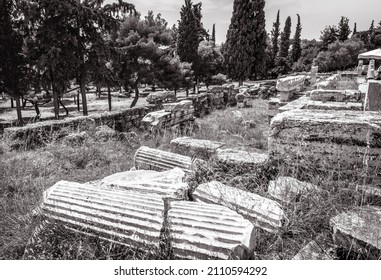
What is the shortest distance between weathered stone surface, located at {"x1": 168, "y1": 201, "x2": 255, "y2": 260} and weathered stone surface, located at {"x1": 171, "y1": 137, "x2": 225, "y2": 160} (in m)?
1.96

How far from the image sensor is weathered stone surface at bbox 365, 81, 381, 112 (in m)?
4.50

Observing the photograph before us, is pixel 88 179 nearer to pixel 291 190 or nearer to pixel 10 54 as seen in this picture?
pixel 291 190

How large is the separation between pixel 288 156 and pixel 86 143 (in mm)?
4073

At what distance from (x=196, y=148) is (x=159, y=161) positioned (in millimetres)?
791

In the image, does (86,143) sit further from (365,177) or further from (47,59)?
(47,59)

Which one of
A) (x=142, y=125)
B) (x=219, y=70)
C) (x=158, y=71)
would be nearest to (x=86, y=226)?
(x=142, y=125)

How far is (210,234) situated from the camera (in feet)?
6.49

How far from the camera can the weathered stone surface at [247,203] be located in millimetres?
2230

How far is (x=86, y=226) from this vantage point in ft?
7.27

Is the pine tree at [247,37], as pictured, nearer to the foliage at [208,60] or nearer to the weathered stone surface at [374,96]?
the foliage at [208,60]

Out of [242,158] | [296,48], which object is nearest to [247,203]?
[242,158]

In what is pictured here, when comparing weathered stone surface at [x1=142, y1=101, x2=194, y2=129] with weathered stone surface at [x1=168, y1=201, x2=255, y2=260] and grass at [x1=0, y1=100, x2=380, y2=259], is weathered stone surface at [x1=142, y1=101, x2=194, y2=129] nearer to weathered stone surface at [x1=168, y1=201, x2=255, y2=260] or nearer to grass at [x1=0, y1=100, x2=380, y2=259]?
grass at [x1=0, y1=100, x2=380, y2=259]

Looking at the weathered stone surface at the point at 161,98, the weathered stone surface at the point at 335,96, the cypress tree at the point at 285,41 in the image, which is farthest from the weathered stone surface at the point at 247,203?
the cypress tree at the point at 285,41

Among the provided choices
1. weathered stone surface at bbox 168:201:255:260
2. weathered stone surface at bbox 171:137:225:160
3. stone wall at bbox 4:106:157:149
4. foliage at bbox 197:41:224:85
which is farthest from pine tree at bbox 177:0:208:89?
weathered stone surface at bbox 168:201:255:260
